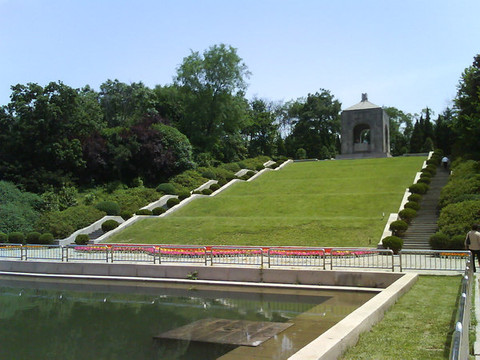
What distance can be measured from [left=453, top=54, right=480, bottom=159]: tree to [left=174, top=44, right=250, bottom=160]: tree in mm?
24539

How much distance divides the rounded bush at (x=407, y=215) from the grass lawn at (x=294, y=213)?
886 millimetres

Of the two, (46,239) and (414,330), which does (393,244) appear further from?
(46,239)

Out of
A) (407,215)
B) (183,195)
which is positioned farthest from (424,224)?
(183,195)

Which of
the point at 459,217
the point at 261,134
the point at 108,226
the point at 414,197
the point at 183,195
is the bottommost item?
the point at 108,226

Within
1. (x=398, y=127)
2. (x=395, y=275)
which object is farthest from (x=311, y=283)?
(x=398, y=127)

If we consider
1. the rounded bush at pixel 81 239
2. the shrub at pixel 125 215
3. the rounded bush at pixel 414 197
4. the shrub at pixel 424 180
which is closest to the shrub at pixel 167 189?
the shrub at pixel 125 215

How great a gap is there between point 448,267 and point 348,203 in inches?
561

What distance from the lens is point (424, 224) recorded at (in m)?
24.9

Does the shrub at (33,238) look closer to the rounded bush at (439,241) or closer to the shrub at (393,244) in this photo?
the shrub at (393,244)

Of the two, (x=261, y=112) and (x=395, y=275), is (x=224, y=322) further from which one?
(x=261, y=112)

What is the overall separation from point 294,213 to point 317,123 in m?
51.8

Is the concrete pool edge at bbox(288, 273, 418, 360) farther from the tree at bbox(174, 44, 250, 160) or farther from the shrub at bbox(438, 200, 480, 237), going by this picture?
the tree at bbox(174, 44, 250, 160)

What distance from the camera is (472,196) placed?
2464 centimetres

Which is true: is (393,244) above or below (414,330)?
above
